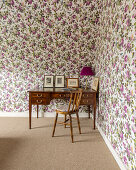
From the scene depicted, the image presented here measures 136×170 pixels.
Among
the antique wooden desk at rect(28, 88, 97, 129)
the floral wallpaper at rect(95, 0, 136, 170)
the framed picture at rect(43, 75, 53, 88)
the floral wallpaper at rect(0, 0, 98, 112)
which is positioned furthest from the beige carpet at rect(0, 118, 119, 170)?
the floral wallpaper at rect(0, 0, 98, 112)

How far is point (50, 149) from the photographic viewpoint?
226cm

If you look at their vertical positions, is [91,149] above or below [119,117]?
below

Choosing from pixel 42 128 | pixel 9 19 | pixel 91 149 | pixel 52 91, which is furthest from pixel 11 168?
pixel 9 19

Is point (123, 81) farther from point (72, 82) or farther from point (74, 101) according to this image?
point (72, 82)

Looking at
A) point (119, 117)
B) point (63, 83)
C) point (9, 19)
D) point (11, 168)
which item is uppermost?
point (9, 19)

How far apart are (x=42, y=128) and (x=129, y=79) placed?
205cm

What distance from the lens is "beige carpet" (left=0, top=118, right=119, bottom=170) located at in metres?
1.88

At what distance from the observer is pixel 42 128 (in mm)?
3080

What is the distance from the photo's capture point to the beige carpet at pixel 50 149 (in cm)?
188

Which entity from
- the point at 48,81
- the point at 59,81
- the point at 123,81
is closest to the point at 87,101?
the point at 59,81

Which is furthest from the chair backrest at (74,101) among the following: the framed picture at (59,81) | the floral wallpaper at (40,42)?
the floral wallpaper at (40,42)

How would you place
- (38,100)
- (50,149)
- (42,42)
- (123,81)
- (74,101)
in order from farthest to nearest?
(42,42) → (38,100) → (74,101) → (50,149) → (123,81)

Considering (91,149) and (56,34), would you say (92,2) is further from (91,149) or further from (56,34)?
(91,149)

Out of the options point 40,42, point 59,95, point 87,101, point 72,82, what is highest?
point 40,42
